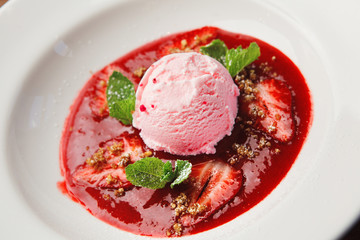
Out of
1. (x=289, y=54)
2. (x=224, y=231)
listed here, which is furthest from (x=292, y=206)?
(x=289, y=54)

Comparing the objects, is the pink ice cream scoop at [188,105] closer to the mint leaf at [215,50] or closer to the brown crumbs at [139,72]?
the mint leaf at [215,50]

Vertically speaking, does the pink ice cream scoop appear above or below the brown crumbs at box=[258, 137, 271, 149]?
above

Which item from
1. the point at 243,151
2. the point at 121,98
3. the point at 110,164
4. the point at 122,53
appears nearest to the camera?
the point at 243,151

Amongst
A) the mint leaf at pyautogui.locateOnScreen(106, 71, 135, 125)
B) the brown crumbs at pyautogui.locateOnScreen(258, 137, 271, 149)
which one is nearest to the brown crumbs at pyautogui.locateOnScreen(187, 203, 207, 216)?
the brown crumbs at pyautogui.locateOnScreen(258, 137, 271, 149)

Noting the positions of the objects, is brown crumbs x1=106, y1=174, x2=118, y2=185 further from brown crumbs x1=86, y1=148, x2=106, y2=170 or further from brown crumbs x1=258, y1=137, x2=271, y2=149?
brown crumbs x1=258, y1=137, x2=271, y2=149

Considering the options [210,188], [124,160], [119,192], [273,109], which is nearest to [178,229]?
[210,188]

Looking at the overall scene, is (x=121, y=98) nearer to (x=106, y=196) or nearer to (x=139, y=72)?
(x=139, y=72)
